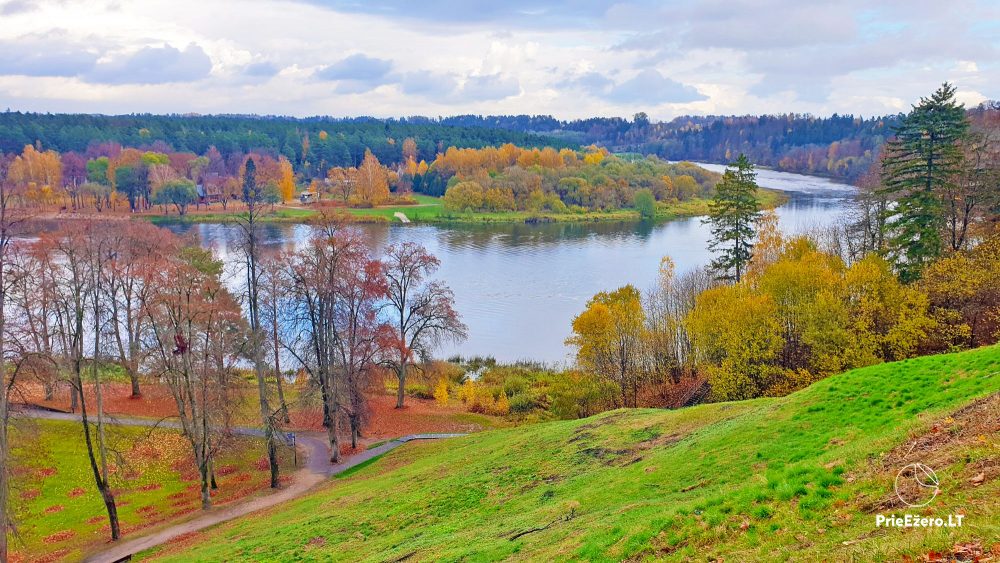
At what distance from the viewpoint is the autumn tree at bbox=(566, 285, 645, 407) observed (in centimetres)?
3328

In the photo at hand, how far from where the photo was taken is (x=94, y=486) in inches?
977

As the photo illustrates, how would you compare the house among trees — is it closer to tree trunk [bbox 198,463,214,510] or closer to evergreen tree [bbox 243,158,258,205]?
evergreen tree [bbox 243,158,258,205]

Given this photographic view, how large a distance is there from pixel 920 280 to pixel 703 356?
10.2 m

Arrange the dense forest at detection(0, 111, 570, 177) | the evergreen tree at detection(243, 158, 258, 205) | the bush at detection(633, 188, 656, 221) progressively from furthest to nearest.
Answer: the dense forest at detection(0, 111, 570, 177) → the bush at detection(633, 188, 656, 221) → the evergreen tree at detection(243, 158, 258, 205)

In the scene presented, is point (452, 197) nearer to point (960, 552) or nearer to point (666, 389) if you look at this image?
point (666, 389)

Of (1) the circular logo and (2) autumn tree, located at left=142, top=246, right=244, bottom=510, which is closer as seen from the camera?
(1) the circular logo

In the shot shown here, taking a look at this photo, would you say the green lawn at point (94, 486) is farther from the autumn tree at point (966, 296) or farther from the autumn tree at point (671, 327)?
the autumn tree at point (966, 296)

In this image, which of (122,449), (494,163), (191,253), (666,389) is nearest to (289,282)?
(122,449)

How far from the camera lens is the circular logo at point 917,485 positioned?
8971mm

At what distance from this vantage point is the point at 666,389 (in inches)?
1416

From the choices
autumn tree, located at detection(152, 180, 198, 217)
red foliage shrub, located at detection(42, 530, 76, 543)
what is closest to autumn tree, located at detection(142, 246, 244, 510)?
red foliage shrub, located at detection(42, 530, 76, 543)

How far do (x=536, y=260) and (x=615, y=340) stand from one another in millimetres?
38082

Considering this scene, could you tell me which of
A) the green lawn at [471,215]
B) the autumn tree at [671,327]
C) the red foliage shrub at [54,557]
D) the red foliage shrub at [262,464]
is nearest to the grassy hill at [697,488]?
the red foliage shrub at [54,557]

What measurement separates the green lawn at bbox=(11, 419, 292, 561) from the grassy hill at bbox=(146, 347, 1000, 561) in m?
4.03
